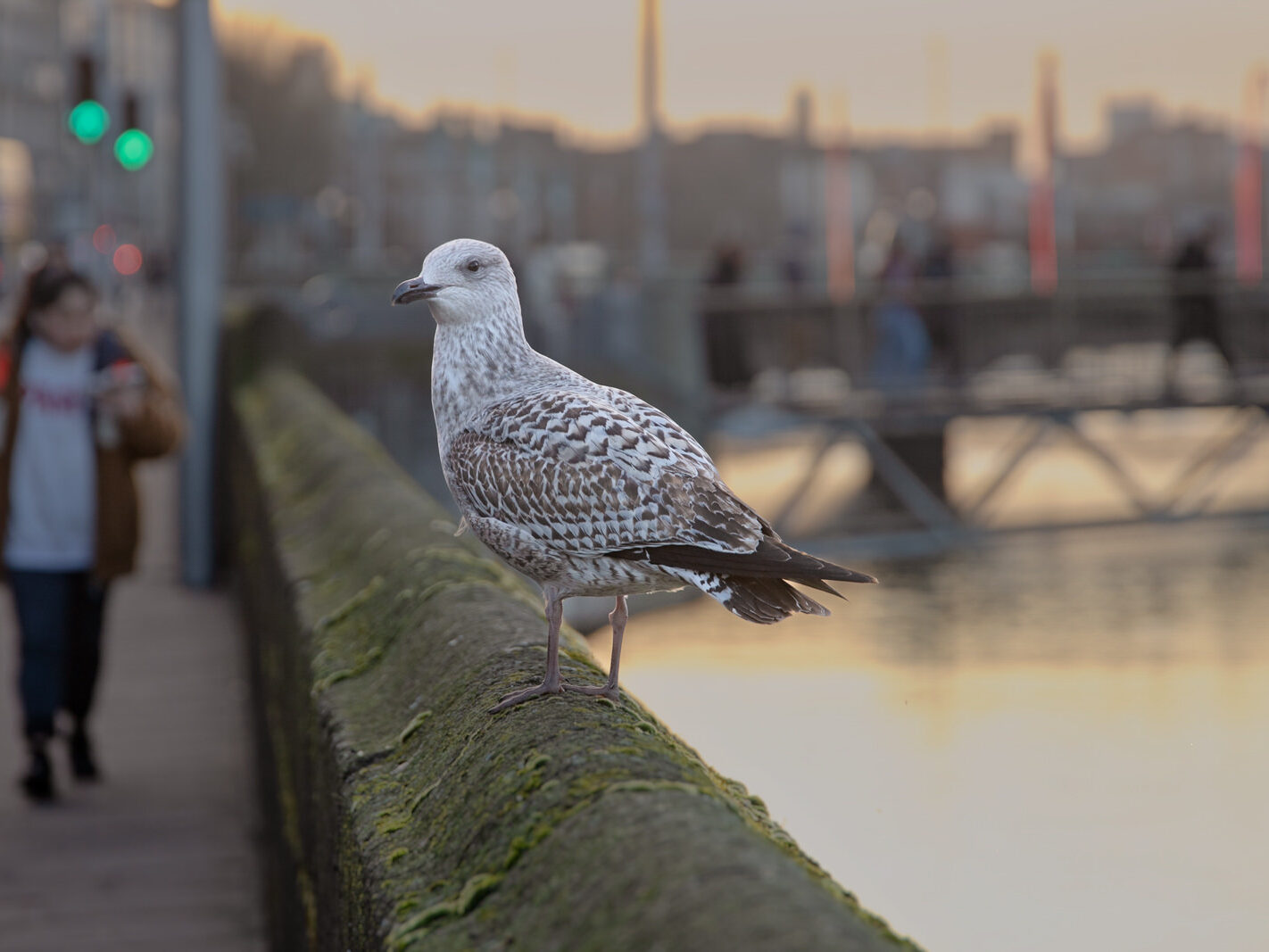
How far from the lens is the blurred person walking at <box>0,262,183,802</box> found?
681 centimetres

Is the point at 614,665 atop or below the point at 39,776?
atop

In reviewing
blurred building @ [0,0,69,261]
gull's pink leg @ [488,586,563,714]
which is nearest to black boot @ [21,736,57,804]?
gull's pink leg @ [488,586,563,714]

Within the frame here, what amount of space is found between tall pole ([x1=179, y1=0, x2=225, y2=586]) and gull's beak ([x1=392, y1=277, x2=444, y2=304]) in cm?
957

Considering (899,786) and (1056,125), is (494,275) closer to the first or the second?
(899,786)

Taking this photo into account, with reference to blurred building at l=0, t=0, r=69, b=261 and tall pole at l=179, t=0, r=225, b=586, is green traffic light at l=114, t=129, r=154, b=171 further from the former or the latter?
blurred building at l=0, t=0, r=69, b=261

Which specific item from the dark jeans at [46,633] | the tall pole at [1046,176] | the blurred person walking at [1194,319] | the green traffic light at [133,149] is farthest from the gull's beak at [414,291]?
the tall pole at [1046,176]

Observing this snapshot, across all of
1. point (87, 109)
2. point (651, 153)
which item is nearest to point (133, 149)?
point (87, 109)

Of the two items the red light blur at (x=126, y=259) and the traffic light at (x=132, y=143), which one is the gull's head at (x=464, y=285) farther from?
the red light blur at (x=126, y=259)

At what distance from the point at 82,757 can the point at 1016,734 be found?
10.0 metres

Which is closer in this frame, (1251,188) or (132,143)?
(132,143)

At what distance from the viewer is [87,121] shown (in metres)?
14.9

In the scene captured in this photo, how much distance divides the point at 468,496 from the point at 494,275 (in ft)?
1.15

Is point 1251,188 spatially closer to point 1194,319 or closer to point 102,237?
point 1194,319

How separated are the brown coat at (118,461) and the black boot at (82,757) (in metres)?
0.84
